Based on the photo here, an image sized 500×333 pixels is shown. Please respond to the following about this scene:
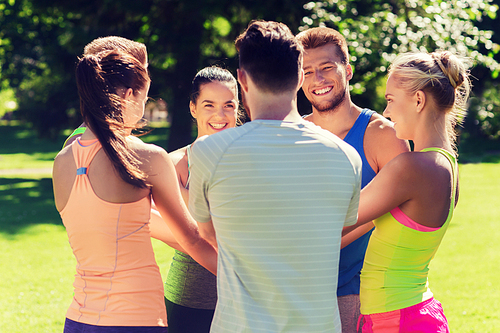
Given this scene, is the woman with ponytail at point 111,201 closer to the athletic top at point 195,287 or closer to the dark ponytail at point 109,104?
the dark ponytail at point 109,104

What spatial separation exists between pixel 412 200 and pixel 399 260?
0.93 feet

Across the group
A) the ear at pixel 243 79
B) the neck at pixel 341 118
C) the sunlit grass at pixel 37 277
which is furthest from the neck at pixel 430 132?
the sunlit grass at pixel 37 277

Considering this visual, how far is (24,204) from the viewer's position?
13.2 metres

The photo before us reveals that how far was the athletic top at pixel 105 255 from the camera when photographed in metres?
1.87

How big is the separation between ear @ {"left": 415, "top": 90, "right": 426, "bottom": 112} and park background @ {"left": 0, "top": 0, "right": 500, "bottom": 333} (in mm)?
1573

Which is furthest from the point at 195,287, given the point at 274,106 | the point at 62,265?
the point at 62,265

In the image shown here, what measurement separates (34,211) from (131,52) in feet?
38.0

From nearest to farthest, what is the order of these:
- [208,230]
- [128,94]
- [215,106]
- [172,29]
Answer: [208,230] → [128,94] → [215,106] → [172,29]

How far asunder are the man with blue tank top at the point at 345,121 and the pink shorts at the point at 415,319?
42cm

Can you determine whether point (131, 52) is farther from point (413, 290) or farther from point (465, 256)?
point (465, 256)

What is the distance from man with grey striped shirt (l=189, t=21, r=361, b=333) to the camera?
1.52 metres

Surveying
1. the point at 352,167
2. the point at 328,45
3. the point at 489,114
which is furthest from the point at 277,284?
the point at 489,114

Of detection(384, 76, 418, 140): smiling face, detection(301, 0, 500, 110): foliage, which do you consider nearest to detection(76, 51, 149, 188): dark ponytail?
detection(384, 76, 418, 140): smiling face

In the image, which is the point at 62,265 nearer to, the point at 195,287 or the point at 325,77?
the point at 195,287
